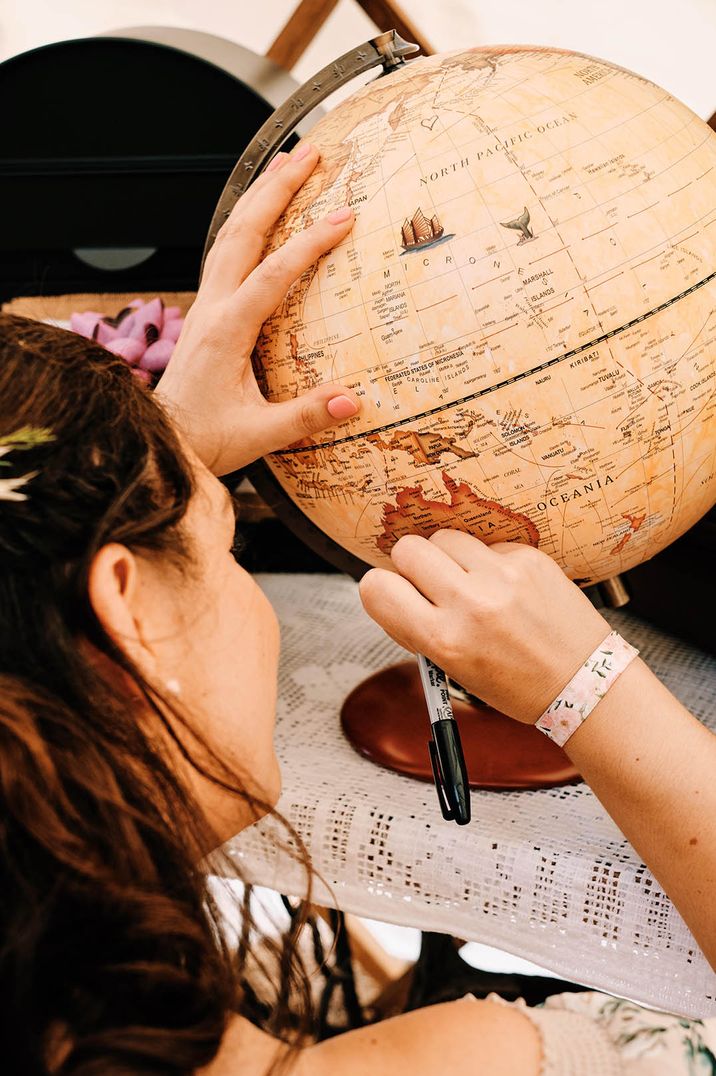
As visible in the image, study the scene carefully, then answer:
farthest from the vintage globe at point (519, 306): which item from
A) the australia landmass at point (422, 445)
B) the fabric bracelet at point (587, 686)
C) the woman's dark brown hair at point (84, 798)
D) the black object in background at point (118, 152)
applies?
the black object in background at point (118, 152)

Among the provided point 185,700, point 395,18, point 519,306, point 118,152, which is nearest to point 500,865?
point 185,700

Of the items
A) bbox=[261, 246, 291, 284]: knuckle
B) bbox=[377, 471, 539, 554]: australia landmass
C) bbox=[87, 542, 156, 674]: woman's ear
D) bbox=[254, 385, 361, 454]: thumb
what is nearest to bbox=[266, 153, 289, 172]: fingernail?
bbox=[261, 246, 291, 284]: knuckle

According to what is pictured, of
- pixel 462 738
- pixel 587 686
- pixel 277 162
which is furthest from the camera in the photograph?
pixel 462 738

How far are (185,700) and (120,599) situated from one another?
102 mm

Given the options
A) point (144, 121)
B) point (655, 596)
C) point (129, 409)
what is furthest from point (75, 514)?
point (144, 121)

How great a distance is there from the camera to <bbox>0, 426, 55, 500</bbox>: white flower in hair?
20.0 inches

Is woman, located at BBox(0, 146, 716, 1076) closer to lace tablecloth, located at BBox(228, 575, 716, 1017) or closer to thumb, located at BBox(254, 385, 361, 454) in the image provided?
thumb, located at BBox(254, 385, 361, 454)

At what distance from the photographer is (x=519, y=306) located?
26.7 inches

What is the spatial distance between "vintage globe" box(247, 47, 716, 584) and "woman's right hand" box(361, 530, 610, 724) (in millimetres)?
52

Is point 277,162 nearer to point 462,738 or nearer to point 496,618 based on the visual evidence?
point 496,618

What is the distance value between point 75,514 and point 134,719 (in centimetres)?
13

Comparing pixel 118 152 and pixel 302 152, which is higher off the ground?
pixel 118 152

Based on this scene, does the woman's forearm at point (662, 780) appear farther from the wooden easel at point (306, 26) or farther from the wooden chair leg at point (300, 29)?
the wooden chair leg at point (300, 29)

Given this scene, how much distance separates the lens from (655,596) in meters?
1.16
